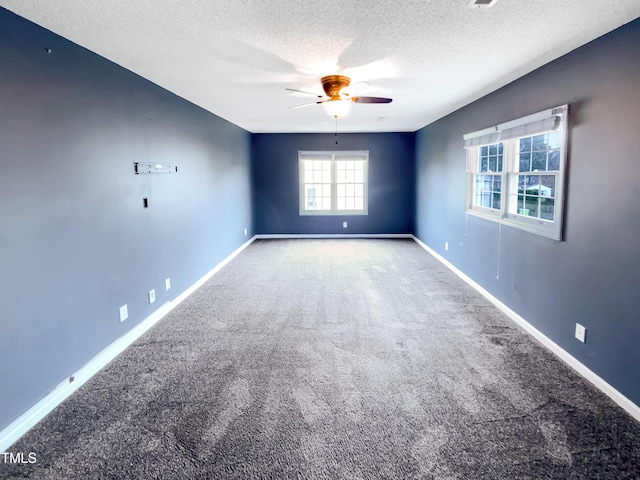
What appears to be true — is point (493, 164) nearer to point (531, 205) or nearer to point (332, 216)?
point (531, 205)

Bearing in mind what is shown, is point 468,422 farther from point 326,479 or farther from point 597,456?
point 326,479

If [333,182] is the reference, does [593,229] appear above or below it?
below

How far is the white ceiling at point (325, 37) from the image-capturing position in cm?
207

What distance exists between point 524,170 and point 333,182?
506 cm

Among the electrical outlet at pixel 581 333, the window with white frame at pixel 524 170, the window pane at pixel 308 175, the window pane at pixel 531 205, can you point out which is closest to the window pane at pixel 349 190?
the window pane at pixel 308 175

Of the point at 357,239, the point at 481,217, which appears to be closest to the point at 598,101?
the point at 481,217

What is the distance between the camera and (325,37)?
8.20 feet

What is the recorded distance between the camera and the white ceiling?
207cm

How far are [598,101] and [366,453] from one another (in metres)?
2.66

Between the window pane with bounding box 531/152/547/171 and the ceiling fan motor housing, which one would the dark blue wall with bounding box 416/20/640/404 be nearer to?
the window pane with bounding box 531/152/547/171

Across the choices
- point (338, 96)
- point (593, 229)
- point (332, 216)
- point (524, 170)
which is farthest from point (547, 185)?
point (332, 216)

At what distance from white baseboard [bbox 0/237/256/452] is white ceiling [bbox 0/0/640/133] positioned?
2.22 m

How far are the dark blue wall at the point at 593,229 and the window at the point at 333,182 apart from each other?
4.49 meters

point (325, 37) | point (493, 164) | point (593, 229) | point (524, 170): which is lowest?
point (593, 229)
